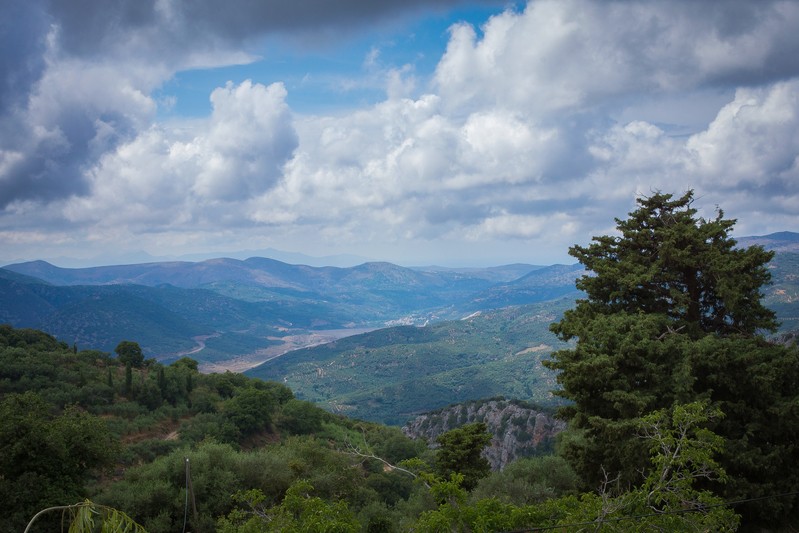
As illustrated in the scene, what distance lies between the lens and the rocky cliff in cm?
7894

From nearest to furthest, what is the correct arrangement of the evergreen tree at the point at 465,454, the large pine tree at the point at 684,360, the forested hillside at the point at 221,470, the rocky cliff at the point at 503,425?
the forested hillside at the point at 221,470, the large pine tree at the point at 684,360, the evergreen tree at the point at 465,454, the rocky cliff at the point at 503,425

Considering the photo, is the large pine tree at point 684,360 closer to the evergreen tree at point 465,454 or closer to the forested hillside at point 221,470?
the forested hillside at point 221,470

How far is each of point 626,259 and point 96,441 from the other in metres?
27.6

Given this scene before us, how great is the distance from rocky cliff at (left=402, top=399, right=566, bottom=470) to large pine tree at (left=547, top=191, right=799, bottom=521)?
50.6 metres

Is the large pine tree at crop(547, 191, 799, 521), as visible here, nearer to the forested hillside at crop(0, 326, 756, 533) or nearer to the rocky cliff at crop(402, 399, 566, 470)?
Answer: the forested hillside at crop(0, 326, 756, 533)

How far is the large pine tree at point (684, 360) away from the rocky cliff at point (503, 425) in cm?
5059

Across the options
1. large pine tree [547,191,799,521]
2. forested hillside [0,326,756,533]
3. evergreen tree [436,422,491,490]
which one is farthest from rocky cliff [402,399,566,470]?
large pine tree [547,191,799,521]

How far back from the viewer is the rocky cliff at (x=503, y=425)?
78938mm

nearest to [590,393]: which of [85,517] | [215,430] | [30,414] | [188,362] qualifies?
[85,517]

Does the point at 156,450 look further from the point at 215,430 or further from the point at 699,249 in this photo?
the point at 699,249

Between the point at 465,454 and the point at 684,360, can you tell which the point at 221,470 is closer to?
the point at 465,454

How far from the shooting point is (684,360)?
59.5ft

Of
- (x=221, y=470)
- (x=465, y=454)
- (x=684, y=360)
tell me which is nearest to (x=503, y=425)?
(x=465, y=454)

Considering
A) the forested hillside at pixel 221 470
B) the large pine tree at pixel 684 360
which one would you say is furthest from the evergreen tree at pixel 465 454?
the large pine tree at pixel 684 360
